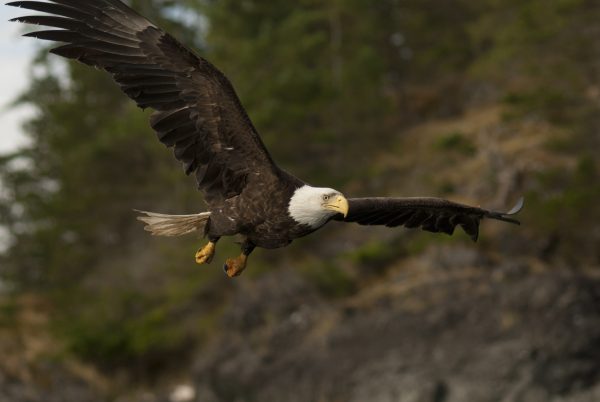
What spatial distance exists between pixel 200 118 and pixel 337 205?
1.09 metres

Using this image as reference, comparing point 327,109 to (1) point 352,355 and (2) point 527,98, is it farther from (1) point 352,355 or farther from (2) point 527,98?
(1) point 352,355

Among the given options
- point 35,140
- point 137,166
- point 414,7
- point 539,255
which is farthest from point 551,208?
point 35,140

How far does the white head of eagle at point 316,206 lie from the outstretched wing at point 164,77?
0.33 metres

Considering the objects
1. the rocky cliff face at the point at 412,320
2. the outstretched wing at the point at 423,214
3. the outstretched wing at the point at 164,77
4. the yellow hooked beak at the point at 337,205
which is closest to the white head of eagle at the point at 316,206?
the yellow hooked beak at the point at 337,205

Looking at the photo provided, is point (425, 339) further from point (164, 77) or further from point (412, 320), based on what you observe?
point (164, 77)

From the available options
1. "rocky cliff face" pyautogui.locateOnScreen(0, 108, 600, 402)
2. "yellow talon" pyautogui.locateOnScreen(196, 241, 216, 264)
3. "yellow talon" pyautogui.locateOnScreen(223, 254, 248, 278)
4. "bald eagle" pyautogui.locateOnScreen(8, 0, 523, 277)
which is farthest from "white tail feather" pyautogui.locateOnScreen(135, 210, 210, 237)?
"rocky cliff face" pyautogui.locateOnScreen(0, 108, 600, 402)

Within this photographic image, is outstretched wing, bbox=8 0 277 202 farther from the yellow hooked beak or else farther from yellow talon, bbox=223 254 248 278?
yellow talon, bbox=223 254 248 278

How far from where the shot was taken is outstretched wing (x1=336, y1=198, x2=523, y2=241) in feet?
23.5

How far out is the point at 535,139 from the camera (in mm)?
18344

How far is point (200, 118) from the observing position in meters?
6.51

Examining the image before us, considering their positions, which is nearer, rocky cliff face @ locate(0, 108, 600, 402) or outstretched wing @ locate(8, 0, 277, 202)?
outstretched wing @ locate(8, 0, 277, 202)

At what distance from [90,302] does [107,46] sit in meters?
15.9

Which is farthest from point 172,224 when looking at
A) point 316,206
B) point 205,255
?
point 316,206

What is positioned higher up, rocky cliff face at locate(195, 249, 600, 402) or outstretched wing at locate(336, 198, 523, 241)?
outstretched wing at locate(336, 198, 523, 241)
